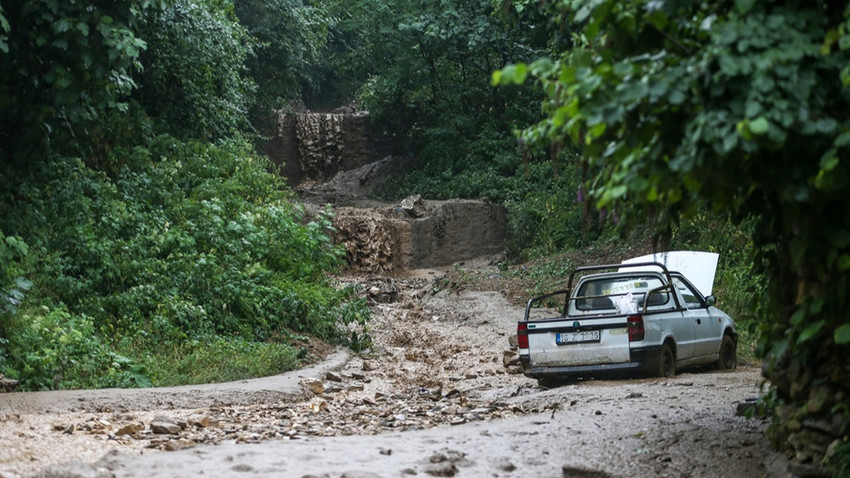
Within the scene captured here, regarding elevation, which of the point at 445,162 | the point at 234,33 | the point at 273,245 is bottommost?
the point at 273,245

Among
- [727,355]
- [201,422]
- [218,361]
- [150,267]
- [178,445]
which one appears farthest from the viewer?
[150,267]

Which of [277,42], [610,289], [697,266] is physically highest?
[277,42]

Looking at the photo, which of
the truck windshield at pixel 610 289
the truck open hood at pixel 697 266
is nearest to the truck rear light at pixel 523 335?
the truck windshield at pixel 610 289

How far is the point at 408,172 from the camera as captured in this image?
35281 millimetres

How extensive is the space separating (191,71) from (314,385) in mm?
10482

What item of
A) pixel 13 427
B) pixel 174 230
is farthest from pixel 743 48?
pixel 174 230

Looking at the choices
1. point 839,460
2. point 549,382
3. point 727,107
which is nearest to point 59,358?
point 549,382

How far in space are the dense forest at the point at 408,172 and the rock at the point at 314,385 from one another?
762mm

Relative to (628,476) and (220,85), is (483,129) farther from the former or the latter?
(628,476)

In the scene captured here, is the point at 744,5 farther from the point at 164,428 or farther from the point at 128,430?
the point at 128,430

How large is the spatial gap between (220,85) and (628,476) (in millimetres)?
17101

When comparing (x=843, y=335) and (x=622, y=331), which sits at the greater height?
(x=843, y=335)

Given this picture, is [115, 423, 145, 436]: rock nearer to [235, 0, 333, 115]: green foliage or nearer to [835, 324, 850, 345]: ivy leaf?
[835, 324, 850, 345]: ivy leaf

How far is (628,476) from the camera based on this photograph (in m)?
6.27
